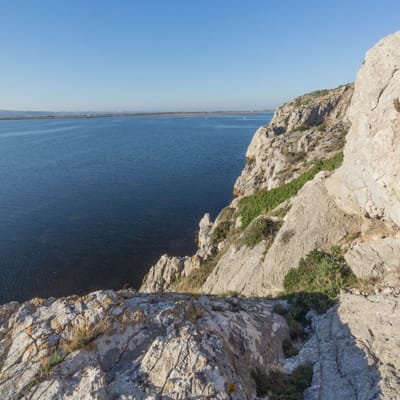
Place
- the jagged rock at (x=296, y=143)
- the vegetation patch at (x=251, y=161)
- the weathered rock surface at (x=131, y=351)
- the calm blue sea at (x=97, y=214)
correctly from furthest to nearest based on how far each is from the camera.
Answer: the vegetation patch at (x=251, y=161), the jagged rock at (x=296, y=143), the calm blue sea at (x=97, y=214), the weathered rock surface at (x=131, y=351)

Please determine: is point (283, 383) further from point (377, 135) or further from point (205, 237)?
point (205, 237)

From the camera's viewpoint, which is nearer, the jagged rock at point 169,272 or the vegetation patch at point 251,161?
the jagged rock at point 169,272

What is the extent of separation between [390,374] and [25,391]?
12.2 m

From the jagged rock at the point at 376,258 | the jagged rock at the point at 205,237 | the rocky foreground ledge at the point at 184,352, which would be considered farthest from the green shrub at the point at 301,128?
the rocky foreground ledge at the point at 184,352

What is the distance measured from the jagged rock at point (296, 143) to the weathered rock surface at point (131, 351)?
91.7 ft

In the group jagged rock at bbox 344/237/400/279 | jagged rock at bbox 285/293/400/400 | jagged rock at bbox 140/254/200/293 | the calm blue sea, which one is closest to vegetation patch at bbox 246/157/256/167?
the calm blue sea

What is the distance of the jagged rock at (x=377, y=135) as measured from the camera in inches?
557

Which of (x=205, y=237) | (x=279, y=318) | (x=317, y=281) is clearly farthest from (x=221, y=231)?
(x=279, y=318)

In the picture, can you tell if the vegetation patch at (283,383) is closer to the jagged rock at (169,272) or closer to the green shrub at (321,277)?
the green shrub at (321,277)

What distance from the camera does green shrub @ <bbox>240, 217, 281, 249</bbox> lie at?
2297 cm

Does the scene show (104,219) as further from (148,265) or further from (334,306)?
(334,306)

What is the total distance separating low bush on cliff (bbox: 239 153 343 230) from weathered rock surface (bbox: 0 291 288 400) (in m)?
19.7

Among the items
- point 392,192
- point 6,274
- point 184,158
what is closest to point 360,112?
point 392,192

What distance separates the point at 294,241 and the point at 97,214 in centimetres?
4214
